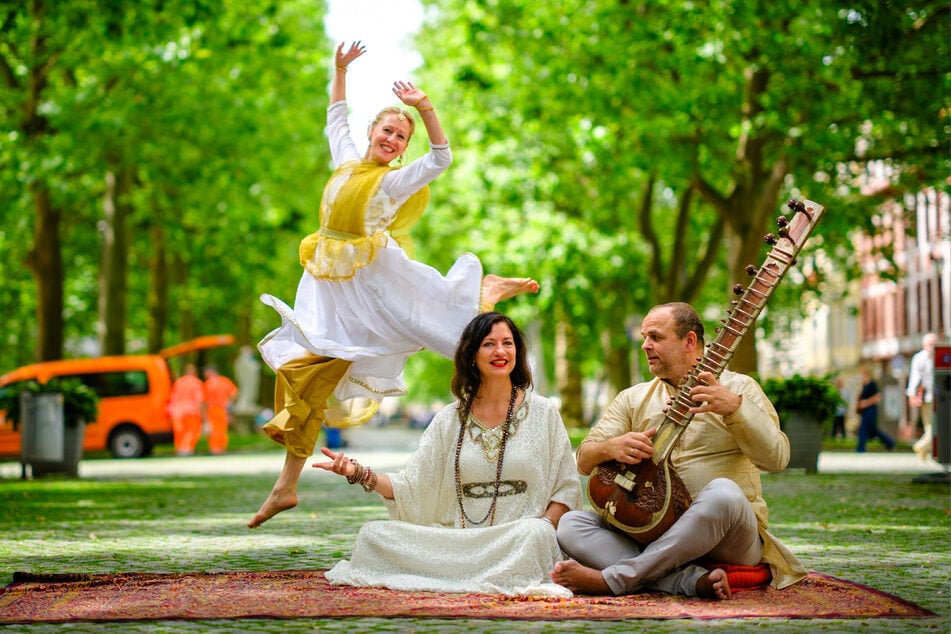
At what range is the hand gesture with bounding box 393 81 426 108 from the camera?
8.16 m

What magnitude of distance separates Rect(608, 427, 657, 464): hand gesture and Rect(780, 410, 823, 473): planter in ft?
44.5

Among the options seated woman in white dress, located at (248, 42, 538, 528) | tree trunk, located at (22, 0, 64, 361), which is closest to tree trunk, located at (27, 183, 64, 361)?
tree trunk, located at (22, 0, 64, 361)

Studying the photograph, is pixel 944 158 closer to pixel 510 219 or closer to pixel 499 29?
pixel 499 29

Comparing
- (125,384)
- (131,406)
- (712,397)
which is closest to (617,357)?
(131,406)

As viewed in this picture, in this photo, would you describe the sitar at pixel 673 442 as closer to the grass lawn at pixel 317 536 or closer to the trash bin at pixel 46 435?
the grass lawn at pixel 317 536

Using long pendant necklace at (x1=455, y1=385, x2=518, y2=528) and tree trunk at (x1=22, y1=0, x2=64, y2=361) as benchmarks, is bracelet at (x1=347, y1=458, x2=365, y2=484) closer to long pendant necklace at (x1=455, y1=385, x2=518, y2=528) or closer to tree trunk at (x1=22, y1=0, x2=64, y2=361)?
long pendant necklace at (x1=455, y1=385, x2=518, y2=528)

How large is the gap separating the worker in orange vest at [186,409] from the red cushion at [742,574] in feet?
81.4

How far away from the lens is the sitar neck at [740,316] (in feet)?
21.9

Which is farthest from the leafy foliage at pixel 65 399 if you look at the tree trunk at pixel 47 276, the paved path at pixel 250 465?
the tree trunk at pixel 47 276

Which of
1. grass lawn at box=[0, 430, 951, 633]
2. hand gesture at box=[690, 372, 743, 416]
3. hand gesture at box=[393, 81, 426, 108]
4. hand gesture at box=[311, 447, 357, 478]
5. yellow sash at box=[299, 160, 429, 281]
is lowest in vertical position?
grass lawn at box=[0, 430, 951, 633]

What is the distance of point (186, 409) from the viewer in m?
31.9

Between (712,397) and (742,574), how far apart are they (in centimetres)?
100

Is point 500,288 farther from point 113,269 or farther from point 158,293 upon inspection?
point 158,293

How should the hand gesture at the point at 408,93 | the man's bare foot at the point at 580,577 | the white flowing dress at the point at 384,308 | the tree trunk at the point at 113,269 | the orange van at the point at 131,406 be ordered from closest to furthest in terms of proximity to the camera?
the man's bare foot at the point at 580,577, the hand gesture at the point at 408,93, the white flowing dress at the point at 384,308, the orange van at the point at 131,406, the tree trunk at the point at 113,269
